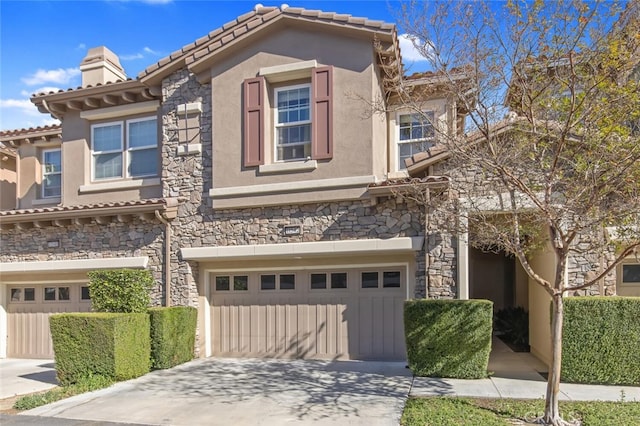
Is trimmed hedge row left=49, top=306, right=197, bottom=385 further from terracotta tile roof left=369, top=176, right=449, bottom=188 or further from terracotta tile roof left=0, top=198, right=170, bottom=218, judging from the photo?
terracotta tile roof left=369, top=176, right=449, bottom=188

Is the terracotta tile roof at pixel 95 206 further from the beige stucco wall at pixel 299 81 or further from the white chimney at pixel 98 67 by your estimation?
the white chimney at pixel 98 67

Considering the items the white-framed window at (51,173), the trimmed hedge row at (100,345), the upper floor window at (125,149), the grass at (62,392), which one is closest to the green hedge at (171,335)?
the trimmed hedge row at (100,345)

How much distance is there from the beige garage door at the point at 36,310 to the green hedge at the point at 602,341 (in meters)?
11.6

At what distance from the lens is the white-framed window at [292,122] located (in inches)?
Result: 452

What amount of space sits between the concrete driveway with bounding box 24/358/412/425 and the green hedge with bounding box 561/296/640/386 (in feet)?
10.0

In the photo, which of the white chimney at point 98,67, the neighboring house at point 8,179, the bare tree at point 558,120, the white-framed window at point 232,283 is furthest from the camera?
the neighboring house at point 8,179

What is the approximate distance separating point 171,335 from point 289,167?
4635mm

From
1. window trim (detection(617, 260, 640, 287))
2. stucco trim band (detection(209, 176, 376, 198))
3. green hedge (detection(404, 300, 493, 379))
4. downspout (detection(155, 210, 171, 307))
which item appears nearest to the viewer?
green hedge (detection(404, 300, 493, 379))

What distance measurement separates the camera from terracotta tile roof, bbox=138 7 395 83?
10766 millimetres

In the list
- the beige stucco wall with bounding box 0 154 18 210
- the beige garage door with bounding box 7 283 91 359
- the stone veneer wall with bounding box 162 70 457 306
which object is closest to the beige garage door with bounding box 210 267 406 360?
the stone veneer wall with bounding box 162 70 457 306

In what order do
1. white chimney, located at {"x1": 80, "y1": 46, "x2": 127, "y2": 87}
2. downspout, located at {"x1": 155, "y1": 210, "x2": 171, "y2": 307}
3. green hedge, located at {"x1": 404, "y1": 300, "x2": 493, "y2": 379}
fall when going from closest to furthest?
green hedge, located at {"x1": 404, "y1": 300, "x2": 493, "y2": 379}
downspout, located at {"x1": 155, "y1": 210, "x2": 171, "y2": 307}
white chimney, located at {"x1": 80, "y1": 46, "x2": 127, "y2": 87}

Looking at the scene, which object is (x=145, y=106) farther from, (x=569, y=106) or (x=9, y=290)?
(x=569, y=106)

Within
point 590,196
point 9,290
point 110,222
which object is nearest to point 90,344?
point 110,222

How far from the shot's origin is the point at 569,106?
664 cm
